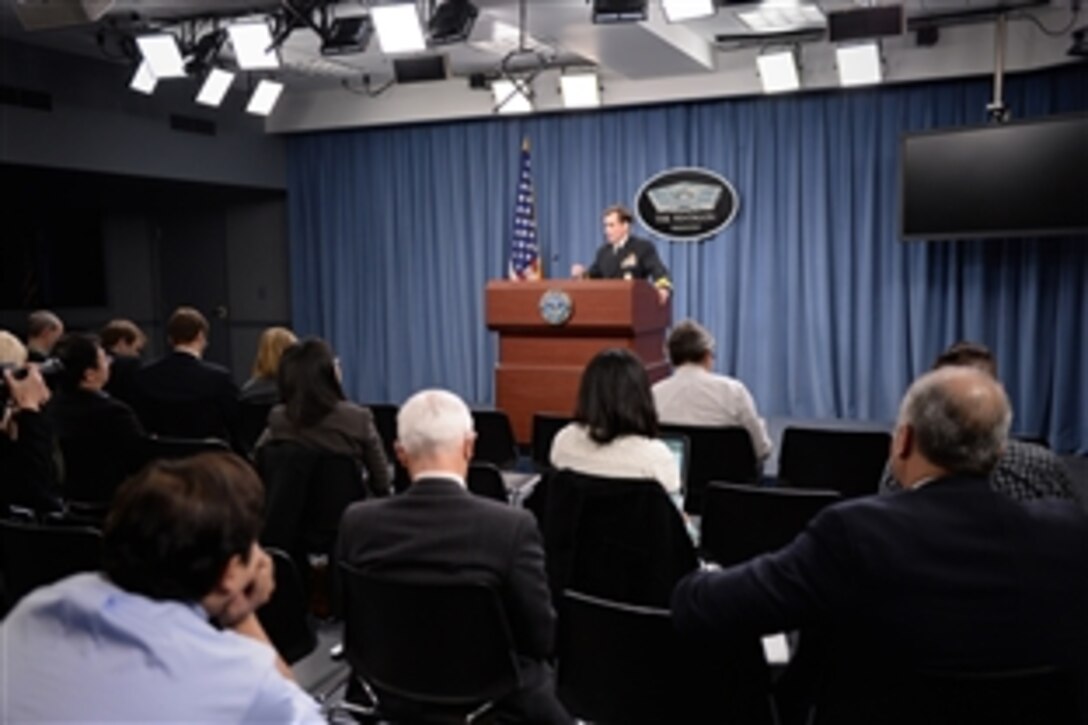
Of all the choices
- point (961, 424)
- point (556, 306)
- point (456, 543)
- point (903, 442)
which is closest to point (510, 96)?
point (556, 306)

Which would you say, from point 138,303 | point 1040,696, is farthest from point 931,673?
point 138,303

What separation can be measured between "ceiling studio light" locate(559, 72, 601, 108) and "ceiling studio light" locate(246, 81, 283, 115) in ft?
7.59

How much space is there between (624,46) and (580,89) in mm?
1130

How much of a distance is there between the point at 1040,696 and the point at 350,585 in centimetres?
137

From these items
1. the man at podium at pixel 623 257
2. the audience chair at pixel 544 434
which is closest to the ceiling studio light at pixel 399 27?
the man at podium at pixel 623 257

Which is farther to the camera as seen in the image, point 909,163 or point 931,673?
point 909,163

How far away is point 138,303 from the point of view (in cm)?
1052

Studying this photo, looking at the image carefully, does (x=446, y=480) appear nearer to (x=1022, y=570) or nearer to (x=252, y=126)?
(x=1022, y=570)

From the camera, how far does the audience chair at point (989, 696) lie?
1485 millimetres

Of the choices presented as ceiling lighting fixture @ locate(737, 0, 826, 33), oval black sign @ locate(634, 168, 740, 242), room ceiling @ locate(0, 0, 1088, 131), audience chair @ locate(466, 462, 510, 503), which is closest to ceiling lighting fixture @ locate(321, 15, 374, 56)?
room ceiling @ locate(0, 0, 1088, 131)

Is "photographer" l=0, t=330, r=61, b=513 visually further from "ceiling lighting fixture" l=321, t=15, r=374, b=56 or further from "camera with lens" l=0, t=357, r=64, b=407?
"ceiling lighting fixture" l=321, t=15, r=374, b=56

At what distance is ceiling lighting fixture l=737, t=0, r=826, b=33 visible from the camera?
20.8ft

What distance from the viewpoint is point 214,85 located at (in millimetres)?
6680

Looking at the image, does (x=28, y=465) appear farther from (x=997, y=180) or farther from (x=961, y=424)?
(x=997, y=180)
